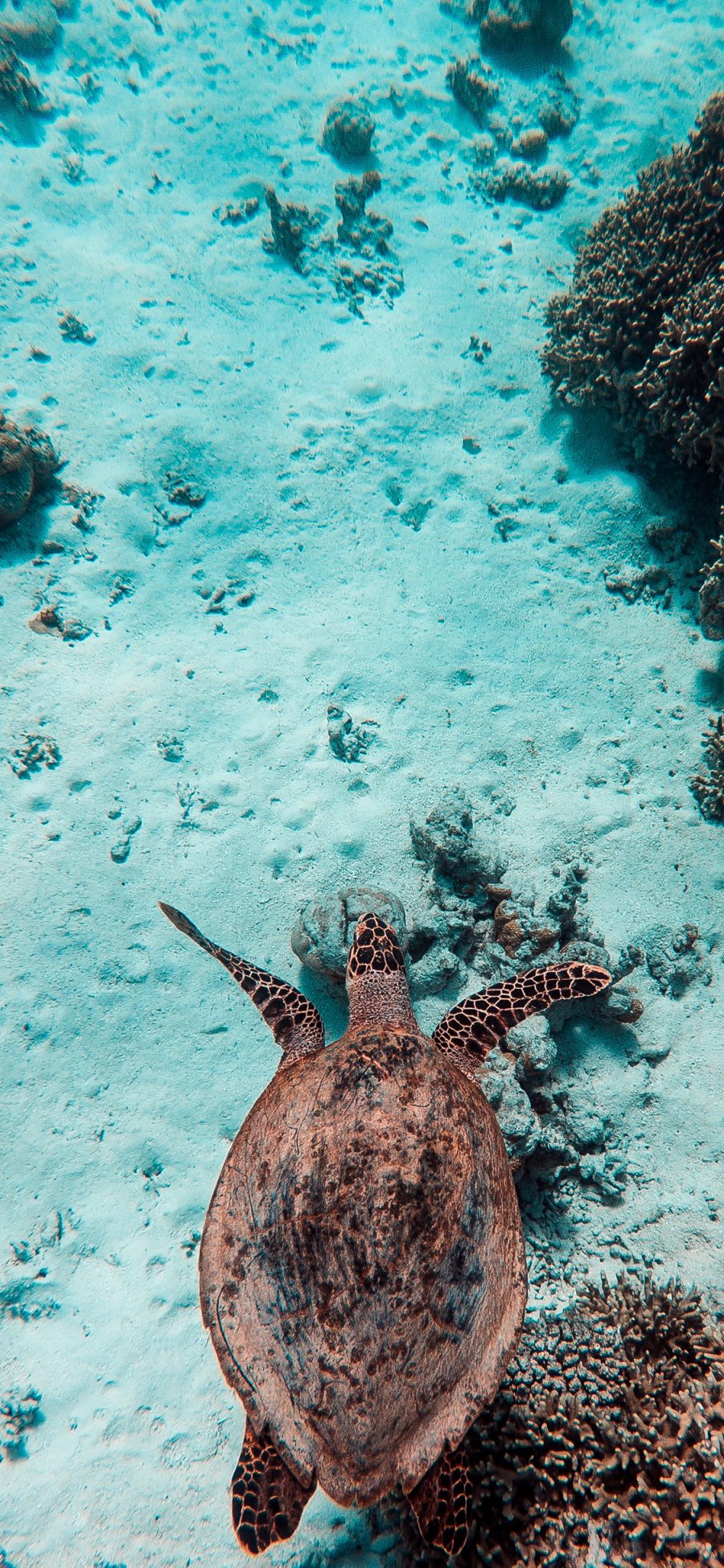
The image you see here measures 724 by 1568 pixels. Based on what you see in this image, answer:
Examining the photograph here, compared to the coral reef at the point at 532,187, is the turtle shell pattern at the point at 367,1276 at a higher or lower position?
lower

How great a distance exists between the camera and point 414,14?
8922mm

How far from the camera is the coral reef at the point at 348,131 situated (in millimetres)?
7609

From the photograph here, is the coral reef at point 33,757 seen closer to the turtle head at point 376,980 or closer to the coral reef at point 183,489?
the coral reef at point 183,489

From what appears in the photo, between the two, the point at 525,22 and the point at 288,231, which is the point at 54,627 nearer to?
the point at 288,231

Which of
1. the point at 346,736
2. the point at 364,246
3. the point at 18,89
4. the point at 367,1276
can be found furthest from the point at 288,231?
the point at 367,1276

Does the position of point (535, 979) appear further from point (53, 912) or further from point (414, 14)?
point (414, 14)

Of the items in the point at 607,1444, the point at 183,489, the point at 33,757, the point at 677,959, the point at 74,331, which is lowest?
the point at 607,1444

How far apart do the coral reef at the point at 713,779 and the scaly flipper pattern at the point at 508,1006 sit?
185 cm

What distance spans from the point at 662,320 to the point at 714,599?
2507mm

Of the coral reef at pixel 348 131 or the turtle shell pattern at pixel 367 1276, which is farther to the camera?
the coral reef at pixel 348 131

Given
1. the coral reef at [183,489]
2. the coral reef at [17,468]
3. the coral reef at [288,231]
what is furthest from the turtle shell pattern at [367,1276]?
the coral reef at [288,231]

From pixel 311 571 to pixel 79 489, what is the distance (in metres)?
2.27

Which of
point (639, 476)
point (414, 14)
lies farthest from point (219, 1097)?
point (414, 14)

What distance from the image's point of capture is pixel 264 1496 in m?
2.26
